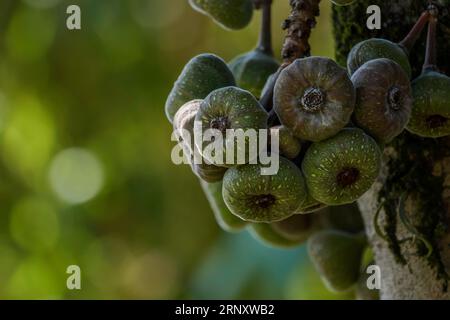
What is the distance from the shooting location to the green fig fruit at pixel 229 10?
174cm

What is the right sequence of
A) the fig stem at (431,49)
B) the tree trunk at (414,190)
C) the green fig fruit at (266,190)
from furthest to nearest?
1. the tree trunk at (414,190)
2. the fig stem at (431,49)
3. the green fig fruit at (266,190)

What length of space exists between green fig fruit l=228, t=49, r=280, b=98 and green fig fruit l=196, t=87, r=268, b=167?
36 centimetres

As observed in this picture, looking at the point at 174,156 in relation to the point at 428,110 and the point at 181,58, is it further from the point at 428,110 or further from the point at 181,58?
the point at 181,58

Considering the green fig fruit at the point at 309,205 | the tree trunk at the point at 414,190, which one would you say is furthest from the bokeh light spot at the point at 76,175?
the green fig fruit at the point at 309,205

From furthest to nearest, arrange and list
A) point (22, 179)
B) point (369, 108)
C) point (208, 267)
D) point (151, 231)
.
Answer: point (151, 231), point (22, 179), point (208, 267), point (369, 108)

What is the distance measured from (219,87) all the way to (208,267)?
253cm

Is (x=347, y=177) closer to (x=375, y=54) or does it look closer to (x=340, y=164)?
(x=340, y=164)

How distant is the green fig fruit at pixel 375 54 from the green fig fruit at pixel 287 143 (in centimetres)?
21

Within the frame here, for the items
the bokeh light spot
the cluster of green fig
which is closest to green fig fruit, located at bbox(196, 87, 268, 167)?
the cluster of green fig

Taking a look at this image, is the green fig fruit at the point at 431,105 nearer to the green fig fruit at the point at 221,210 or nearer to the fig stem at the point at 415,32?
the fig stem at the point at 415,32

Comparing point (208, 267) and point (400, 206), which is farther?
point (208, 267)

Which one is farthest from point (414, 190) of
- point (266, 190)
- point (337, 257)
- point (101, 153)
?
point (101, 153)
